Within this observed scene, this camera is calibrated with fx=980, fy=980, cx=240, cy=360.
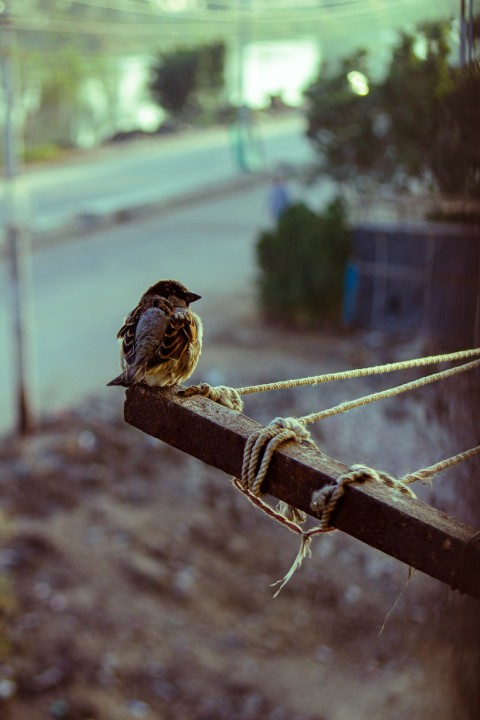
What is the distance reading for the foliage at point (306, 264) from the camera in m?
11.8

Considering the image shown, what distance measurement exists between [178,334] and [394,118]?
333 inches

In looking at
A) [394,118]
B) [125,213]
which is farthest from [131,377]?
[125,213]

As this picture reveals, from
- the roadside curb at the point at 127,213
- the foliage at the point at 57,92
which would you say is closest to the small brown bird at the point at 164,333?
the roadside curb at the point at 127,213

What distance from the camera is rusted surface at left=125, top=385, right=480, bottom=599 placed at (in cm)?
150

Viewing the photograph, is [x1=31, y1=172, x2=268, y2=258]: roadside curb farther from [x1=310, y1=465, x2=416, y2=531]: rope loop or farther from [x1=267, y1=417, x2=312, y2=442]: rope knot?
[x1=310, y1=465, x2=416, y2=531]: rope loop

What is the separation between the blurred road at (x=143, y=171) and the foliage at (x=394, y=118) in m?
3.79

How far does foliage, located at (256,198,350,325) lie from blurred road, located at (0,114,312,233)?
3.83m

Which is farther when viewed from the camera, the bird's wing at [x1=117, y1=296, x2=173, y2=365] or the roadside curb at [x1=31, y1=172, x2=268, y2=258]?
the roadside curb at [x1=31, y1=172, x2=268, y2=258]

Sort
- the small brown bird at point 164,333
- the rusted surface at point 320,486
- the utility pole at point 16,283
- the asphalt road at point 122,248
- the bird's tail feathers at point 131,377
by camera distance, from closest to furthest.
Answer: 1. the rusted surface at point 320,486
2. the bird's tail feathers at point 131,377
3. the small brown bird at point 164,333
4. the utility pole at point 16,283
5. the asphalt road at point 122,248

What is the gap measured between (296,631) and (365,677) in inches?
26.6

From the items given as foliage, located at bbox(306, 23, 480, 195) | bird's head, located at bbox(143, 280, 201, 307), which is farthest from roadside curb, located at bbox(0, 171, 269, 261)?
bird's head, located at bbox(143, 280, 201, 307)

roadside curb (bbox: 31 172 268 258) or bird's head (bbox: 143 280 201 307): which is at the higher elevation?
bird's head (bbox: 143 280 201 307)

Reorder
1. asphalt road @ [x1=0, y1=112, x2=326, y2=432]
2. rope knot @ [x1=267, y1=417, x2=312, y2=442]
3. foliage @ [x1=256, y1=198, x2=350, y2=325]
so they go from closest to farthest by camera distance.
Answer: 1. rope knot @ [x1=267, y1=417, x2=312, y2=442]
2. asphalt road @ [x1=0, y1=112, x2=326, y2=432]
3. foliage @ [x1=256, y1=198, x2=350, y2=325]

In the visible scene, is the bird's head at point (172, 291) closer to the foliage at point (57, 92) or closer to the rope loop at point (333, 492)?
the rope loop at point (333, 492)
